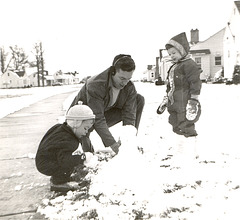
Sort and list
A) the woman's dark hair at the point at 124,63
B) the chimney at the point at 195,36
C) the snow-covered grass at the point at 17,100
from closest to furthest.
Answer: the woman's dark hair at the point at 124,63
the snow-covered grass at the point at 17,100
the chimney at the point at 195,36

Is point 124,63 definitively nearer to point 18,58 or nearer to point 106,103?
point 106,103

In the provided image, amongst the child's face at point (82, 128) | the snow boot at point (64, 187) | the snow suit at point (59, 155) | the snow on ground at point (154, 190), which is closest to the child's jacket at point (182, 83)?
the snow on ground at point (154, 190)

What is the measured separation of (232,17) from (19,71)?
75.0 meters

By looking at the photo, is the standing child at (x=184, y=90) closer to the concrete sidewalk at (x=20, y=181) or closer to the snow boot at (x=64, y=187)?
the snow boot at (x=64, y=187)

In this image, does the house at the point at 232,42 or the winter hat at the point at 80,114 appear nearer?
the winter hat at the point at 80,114

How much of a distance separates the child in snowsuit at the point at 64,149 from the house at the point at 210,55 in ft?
A: 113

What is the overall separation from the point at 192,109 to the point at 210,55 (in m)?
35.8

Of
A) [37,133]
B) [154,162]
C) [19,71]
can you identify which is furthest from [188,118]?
[19,71]

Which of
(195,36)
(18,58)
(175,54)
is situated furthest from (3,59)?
(175,54)

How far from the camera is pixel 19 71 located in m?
94.6

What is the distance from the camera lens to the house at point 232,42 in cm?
2843

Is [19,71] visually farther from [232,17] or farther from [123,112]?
[123,112]

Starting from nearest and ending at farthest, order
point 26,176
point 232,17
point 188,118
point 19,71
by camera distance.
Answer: point 26,176
point 188,118
point 232,17
point 19,71

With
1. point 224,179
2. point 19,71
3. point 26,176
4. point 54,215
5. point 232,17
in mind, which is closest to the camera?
point 54,215
